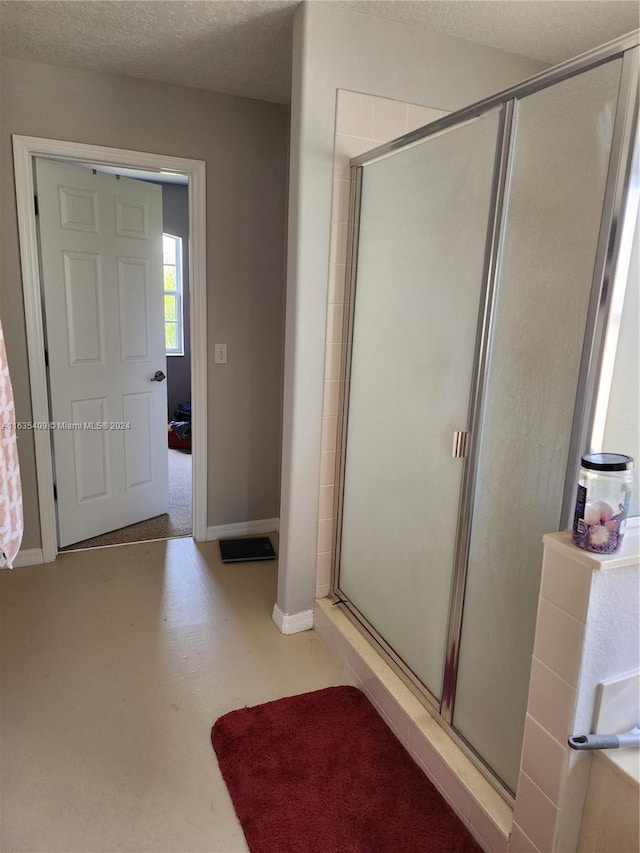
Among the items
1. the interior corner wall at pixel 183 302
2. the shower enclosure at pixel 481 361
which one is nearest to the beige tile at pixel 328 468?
the shower enclosure at pixel 481 361

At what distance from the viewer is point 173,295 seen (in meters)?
5.62

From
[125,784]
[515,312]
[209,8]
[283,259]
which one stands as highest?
[209,8]

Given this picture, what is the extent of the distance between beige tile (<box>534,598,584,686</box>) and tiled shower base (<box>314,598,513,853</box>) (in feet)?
1.72

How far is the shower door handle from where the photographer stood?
1.55 metres

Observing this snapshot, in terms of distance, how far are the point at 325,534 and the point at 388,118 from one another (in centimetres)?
168

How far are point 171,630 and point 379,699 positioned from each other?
961 mm

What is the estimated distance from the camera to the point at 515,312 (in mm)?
1366

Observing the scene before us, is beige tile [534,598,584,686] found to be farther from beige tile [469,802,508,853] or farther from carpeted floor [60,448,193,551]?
carpeted floor [60,448,193,551]

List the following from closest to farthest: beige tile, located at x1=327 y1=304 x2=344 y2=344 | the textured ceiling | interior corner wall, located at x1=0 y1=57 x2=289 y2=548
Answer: the textured ceiling, beige tile, located at x1=327 y1=304 x2=344 y2=344, interior corner wall, located at x1=0 y1=57 x2=289 y2=548

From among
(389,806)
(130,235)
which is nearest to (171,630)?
(389,806)

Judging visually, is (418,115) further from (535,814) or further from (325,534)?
(535,814)

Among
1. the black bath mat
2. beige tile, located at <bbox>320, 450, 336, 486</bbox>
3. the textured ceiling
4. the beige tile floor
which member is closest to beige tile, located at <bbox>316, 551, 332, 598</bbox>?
the beige tile floor

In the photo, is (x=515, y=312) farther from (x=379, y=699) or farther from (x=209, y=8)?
(x=209, y=8)

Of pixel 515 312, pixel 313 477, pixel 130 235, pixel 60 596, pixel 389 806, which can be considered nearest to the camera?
pixel 515 312
